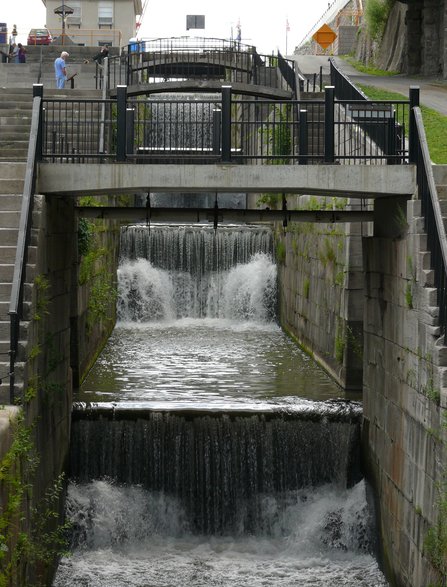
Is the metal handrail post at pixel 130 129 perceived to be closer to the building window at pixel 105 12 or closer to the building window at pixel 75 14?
the building window at pixel 75 14

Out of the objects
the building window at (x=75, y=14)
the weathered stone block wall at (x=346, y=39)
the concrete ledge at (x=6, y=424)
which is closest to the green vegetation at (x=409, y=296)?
the concrete ledge at (x=6, y=424)

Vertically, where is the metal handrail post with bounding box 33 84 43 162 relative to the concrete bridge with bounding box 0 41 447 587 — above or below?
above

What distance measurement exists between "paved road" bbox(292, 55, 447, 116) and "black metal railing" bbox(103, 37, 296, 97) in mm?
2482

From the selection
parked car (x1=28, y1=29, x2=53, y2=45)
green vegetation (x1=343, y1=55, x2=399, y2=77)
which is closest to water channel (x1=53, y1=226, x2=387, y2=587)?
green vegetation (x1=343, y1=55, x2=399, y2=77)

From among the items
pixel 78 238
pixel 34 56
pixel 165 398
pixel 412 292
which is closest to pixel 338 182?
pixel 412 292

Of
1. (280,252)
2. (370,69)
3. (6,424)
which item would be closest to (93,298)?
(280,252)

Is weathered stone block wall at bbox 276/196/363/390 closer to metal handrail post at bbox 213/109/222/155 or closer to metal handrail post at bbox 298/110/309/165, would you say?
metal handrail post at bbox 298/110/309/165

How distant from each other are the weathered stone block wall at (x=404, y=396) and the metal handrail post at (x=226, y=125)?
2512 mm

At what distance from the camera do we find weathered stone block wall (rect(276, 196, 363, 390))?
21.5 meters

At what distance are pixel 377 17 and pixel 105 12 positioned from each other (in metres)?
32.5

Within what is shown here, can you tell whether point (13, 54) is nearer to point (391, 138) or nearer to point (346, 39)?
point (346, 39)

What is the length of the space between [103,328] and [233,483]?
10027 millimetres

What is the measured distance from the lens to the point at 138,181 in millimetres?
15164

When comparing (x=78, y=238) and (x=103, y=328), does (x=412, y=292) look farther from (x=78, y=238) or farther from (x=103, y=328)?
(x=103, y=328)
